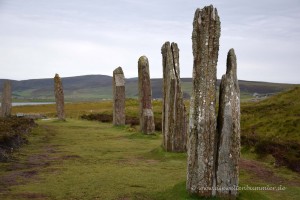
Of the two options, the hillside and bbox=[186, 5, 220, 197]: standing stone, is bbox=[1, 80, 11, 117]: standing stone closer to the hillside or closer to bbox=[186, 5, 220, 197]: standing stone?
the hillside

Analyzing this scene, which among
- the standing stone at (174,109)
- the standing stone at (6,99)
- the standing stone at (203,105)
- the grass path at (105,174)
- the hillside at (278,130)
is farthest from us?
the standing stone at (6,99)

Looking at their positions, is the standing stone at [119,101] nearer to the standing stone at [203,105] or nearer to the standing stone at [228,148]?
the standing stone at [203,105]

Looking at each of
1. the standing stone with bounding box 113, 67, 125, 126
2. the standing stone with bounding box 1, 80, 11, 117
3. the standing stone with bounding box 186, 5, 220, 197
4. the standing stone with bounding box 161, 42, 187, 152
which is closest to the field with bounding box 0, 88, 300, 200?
the standing stone with bounding box 161, 42, 187, 152

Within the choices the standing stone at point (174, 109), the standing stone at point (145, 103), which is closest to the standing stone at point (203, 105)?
the standing stone at point (174, 109)

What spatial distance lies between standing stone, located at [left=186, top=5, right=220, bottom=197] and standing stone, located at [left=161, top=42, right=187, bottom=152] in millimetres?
7715

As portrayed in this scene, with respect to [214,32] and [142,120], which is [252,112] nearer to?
[142,120]

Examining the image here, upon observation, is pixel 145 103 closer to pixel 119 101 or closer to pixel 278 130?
pixel 119 101

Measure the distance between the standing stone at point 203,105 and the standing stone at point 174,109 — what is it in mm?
7715

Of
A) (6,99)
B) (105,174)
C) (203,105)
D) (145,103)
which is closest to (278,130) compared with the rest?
(145,103)

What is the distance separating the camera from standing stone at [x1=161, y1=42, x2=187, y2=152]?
20.6m

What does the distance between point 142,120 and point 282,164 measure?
43.0ft

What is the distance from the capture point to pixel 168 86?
20984 millimetres

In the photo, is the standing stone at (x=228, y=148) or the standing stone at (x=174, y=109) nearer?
the standing stone at (x=228, y=148)

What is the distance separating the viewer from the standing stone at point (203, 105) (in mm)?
12562
